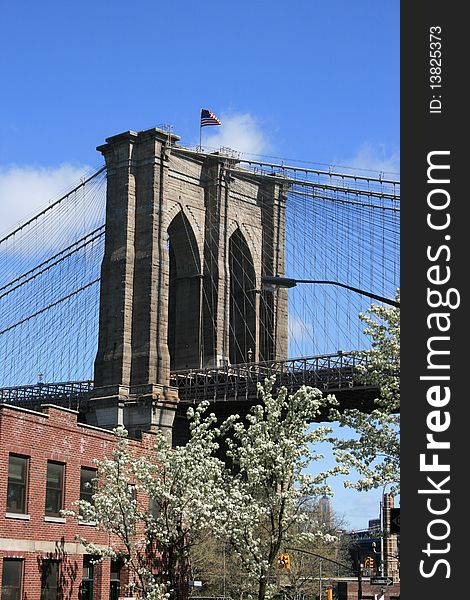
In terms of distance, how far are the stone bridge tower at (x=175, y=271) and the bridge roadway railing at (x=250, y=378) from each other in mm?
1982

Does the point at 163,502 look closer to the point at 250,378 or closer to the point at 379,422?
the point at 379,422

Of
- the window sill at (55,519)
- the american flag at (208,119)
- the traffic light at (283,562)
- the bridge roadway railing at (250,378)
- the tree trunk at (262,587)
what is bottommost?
the tree trunk at (262,587)

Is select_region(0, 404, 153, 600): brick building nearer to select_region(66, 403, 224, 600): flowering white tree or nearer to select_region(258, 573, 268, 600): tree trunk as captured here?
select_region(66, 403, 224, 600): flowering white tree

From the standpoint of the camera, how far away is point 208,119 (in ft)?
284

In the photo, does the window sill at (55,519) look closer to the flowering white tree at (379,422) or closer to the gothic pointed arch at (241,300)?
the flowering white tree at (379,422)

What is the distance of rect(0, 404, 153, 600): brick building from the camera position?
3581cm

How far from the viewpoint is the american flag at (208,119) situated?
8619 cm

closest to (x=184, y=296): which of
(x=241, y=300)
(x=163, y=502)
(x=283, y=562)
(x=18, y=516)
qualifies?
(x=241, y=300)

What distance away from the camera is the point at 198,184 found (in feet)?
287

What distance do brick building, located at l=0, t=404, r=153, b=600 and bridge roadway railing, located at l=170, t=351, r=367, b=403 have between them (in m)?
38.6

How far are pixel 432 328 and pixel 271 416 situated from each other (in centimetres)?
2139

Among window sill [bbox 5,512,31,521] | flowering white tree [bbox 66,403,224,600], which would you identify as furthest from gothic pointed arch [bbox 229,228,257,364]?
window sill [bbox 5,512,31,521]

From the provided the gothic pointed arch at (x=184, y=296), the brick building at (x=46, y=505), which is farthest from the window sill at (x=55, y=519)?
the gothic pointed arch at (x=184, y=296)

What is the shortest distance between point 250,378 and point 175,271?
507 inches
